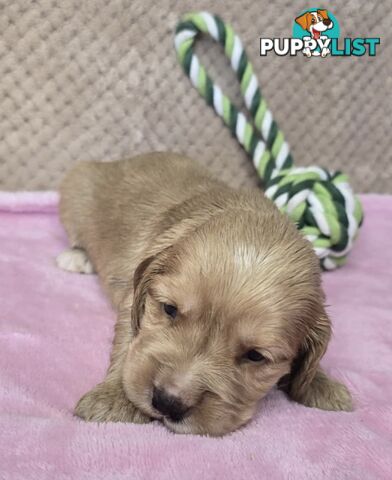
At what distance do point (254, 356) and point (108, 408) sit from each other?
515 millimetres

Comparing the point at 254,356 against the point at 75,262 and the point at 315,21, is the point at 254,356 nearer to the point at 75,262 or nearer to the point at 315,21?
the point at 75,262

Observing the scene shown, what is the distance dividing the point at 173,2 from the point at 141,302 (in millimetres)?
2321

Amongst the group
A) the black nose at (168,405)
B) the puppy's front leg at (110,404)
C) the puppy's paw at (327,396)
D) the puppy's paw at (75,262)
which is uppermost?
the black nose at (168,405)

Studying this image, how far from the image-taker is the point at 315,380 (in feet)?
7.55

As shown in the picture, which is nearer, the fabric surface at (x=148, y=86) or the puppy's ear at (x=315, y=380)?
the puppy's ear at (x=315, y=380)

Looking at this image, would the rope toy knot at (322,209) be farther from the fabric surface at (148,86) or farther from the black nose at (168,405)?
the black nose at (168,405)

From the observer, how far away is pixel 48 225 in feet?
12.1

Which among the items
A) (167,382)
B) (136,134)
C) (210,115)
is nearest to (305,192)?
(210,115)

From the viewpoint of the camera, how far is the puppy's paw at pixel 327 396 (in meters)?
2.22

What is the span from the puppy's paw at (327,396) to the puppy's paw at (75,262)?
1.44 meters

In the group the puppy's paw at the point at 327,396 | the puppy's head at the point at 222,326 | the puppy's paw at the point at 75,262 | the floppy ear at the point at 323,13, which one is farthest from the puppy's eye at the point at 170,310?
the floppy ear at the point at 323,13

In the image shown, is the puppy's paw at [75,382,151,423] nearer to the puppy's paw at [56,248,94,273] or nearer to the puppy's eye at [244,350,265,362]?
the puppy's eye at [244,350,265,362]

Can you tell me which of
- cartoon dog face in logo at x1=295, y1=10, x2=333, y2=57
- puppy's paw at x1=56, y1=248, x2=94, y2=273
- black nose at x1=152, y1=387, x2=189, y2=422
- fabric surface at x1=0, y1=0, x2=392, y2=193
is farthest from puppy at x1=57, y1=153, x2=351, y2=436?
cartoon dog face in logo at x1=295, y1=10, x2=333, y2=57

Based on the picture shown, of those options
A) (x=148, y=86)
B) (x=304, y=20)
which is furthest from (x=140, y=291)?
(x=304, y=20)
